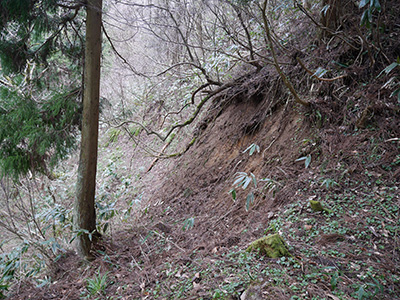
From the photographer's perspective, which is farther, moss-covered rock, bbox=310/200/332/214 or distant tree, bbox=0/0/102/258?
distant tree, bbox=0/0/102/258

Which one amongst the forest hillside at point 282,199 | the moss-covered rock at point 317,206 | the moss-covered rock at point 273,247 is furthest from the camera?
the moss-covered rock at point 317,206

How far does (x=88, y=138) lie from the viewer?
15.9 ft

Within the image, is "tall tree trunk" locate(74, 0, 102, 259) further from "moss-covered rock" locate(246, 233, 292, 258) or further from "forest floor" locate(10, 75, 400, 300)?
"moss-covered rock" locate(246, 233, 292, 258)

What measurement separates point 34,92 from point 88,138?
5.34 ft

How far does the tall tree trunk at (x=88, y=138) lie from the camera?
480cm

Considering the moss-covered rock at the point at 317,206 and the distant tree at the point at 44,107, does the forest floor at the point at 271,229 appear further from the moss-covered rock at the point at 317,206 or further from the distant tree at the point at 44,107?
the distant tree at the point at 44,107

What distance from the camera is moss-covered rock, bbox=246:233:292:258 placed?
3092mm

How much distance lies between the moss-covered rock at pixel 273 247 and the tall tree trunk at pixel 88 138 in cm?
303

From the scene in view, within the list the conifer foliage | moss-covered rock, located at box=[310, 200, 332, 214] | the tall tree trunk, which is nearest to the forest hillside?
moss-covered rock, located at box=[310, 200, 332, 214]

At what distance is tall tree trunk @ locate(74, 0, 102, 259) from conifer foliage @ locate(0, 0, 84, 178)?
21.7 inches

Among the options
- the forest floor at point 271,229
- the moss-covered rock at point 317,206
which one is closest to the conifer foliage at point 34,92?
the forest floor at point 271,229

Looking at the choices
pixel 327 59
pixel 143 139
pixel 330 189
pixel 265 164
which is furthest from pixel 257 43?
pixel 143 139

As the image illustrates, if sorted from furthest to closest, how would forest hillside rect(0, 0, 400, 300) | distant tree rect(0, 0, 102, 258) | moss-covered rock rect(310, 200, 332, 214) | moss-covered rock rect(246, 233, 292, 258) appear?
1. distant tree rect(0, 0, 102, 258)
2. moss-covered rock rect(310, 200, 332, 214)
3. moss-covered rock rect(246, 233, 292, 258)
4. forest hillside rect(0, 0, 400, 300)

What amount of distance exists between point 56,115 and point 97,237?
2.31 m
